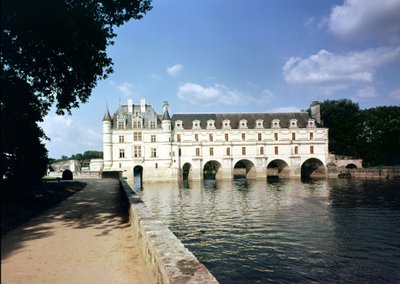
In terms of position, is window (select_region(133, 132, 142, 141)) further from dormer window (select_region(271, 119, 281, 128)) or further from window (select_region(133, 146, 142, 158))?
dormer window (select_region(271, 119, 281, 128))

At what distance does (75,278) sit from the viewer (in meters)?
6.30

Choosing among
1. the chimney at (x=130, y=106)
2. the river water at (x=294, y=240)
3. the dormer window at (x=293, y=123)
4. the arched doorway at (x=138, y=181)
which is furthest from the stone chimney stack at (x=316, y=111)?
the river water at (x=294, y=240)

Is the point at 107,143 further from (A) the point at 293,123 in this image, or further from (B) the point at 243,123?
(A) the point at 293,123

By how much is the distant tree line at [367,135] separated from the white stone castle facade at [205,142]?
1259 cm

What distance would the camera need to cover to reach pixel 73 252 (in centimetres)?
809

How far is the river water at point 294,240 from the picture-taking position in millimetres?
11914

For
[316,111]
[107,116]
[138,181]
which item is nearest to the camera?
[107,116]

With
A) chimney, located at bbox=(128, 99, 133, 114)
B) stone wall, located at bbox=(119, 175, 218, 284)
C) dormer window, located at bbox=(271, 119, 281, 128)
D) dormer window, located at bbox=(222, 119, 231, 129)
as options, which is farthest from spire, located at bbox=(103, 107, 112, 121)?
stone wall, located at bbox=(119, 175, 218, 284)

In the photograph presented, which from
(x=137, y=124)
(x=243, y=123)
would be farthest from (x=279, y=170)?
(x=137, y=124)

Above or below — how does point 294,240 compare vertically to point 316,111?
below

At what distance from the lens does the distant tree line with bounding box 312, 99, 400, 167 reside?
7469 centimetres

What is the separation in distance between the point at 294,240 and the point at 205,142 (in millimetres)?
48326

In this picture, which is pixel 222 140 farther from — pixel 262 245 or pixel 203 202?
pixel 262 245

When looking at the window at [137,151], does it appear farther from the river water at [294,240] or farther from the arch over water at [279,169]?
the river water at [294,240]
